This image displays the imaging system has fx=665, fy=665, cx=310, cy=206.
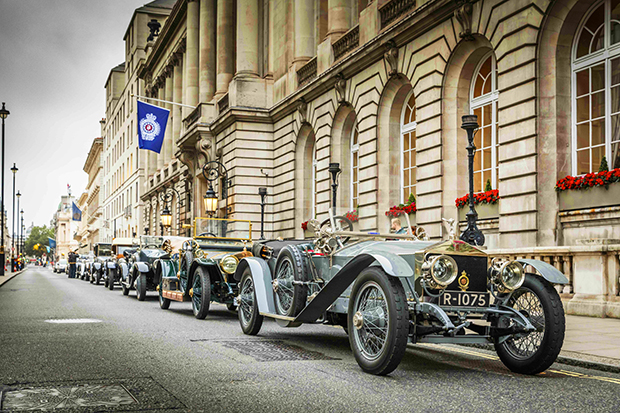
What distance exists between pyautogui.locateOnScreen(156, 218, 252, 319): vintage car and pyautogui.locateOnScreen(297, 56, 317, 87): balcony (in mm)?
12429

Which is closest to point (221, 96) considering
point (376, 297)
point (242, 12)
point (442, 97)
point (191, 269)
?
Result: point (242, 12)

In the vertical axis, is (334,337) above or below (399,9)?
below

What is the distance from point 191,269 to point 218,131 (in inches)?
844

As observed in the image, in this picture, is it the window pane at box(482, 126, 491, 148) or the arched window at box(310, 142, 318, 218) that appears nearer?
the window pane at box(482, 126, 491, 148)

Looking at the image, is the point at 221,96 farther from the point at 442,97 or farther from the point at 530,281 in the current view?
the point at 530,281

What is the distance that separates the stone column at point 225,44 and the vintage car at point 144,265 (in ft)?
50.1

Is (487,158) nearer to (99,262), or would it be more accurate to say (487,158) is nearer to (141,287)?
(141,287)

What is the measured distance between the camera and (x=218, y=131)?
33.2 metres

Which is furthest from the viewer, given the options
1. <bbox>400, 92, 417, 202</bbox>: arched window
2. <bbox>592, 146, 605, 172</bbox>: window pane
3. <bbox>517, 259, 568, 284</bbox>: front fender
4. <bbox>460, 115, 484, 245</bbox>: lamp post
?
<bbox>400, 92, 417, 202</bbox>: arched window

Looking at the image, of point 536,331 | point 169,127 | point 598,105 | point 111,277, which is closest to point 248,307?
point 536,331

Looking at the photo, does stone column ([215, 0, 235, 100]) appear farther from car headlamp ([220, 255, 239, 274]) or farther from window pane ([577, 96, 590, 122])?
car headlamp ([220, 255, 239, 274])

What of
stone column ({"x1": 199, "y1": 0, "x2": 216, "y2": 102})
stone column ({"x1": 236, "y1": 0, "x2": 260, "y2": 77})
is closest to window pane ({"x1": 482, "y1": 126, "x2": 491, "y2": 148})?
stone column ({"x1": 236, "y1": 0, "x2": 260, "y2": 77})

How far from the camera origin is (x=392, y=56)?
19.9 metres

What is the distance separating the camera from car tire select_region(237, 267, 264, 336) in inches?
359
